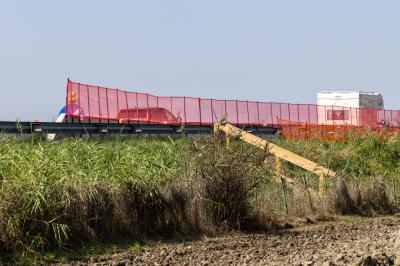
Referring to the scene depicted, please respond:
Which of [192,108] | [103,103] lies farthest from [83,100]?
[192,108]

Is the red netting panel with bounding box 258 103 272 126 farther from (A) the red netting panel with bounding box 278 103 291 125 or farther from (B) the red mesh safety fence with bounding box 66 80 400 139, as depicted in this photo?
(A) the red netting panel with bounding box 278 103 291 125

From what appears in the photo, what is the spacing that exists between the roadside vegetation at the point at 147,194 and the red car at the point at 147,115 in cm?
1431

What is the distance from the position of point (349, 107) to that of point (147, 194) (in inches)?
1355

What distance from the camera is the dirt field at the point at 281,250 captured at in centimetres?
1196

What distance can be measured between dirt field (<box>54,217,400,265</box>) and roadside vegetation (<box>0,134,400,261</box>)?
23.8 inches

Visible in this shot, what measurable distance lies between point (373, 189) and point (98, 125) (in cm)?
907

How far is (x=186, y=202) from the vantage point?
15.2 meters

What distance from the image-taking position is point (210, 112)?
38.8m

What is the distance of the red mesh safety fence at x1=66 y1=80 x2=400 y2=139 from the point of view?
33.4m


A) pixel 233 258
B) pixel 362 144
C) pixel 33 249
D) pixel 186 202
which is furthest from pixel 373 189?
pixel 33 249

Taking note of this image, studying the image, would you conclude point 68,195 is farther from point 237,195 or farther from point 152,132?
point 152,132

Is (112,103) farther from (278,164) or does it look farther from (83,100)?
(278,164)

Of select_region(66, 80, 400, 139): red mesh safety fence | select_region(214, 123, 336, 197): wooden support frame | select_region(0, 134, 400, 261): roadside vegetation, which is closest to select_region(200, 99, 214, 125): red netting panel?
select_region(66, 80, 400, 139): red mesh safety fence

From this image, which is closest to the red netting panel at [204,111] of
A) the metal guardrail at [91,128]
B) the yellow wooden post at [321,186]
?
the metal guardrail at [91,128]
